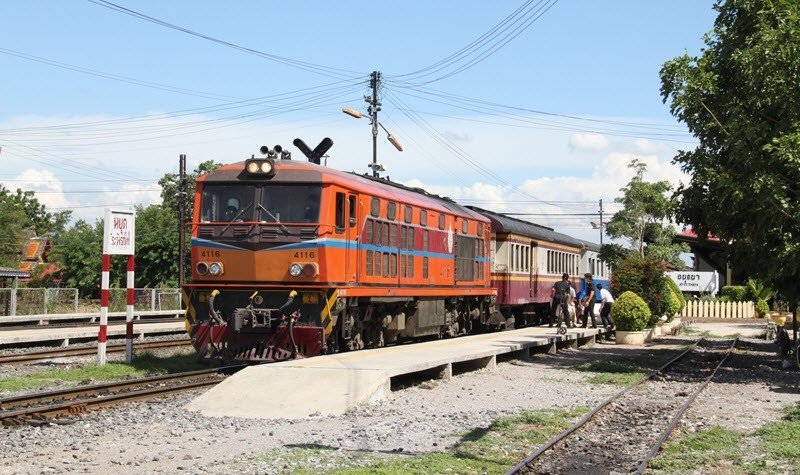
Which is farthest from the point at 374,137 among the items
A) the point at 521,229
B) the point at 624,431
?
the point at 624,431

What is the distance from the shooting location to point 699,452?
32.3 feet

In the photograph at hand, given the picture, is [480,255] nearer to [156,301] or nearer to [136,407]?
[136,407]

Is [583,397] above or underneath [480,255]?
underneath

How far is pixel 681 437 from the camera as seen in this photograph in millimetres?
10938

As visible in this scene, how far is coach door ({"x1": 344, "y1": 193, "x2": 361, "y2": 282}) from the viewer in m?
16.6

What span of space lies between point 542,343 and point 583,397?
7.55 m

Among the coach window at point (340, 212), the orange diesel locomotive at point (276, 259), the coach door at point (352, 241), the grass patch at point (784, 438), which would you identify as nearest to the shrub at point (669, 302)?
the coach door at point (352, 241)

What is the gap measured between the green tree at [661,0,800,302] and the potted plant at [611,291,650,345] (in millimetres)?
8185

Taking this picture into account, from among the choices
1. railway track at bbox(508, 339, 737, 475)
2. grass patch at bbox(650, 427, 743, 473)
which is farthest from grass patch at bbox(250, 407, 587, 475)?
grass patch at bbox(650, 427, 743, 473)

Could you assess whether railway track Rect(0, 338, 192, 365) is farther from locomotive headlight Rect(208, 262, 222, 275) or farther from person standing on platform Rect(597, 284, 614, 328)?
person standing on platform Rect(597, 284, 614, 328)

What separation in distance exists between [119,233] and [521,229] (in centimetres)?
1584

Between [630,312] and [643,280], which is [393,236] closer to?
[630,312]

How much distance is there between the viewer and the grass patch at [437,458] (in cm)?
848

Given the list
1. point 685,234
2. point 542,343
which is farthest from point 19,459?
point 685,234
